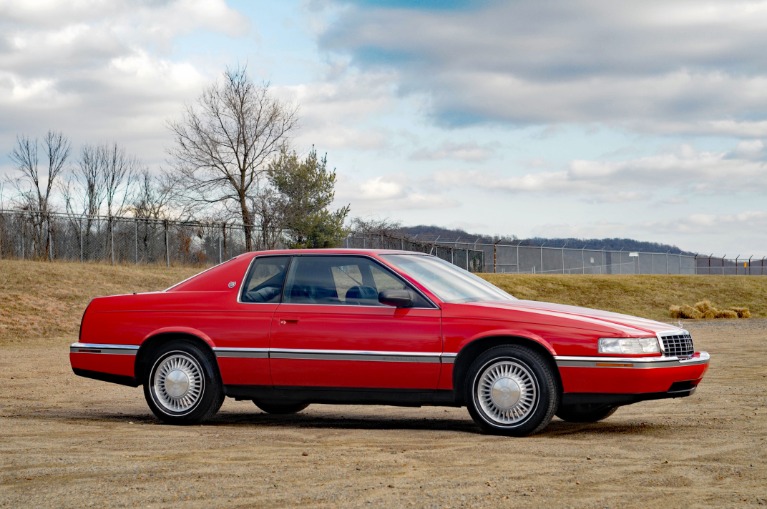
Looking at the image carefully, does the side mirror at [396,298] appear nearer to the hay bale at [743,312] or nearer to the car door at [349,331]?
the car door at [349,331]

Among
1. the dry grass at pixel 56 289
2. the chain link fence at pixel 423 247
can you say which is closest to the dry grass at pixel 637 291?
the chain link fence at pixel 423 247

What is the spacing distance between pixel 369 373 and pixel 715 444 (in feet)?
9.53

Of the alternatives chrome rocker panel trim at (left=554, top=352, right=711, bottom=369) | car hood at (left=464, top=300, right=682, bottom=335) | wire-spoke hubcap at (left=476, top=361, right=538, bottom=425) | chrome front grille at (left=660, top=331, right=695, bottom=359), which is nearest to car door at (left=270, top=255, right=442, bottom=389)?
wire-spoke hubcap at (left=476, top=361, right=538, bottom=425)

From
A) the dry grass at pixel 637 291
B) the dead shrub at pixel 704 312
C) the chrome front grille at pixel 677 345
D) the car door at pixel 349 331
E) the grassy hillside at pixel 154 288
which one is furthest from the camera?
the dry grass at pixel 637 291

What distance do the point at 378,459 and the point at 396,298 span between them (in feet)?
6.37

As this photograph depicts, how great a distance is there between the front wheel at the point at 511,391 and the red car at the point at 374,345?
0.5 inches

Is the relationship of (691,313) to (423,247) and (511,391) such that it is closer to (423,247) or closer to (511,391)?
(423,247)

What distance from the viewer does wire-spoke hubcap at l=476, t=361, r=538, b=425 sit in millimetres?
8969

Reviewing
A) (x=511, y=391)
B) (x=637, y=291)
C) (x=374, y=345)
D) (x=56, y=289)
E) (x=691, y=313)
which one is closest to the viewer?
(x=511, y=391)

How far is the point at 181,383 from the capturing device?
10.1 m

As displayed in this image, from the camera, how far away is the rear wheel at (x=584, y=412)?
33.0 ft

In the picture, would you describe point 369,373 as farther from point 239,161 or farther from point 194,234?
point 239,161

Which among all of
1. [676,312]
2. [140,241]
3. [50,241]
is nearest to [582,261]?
[676,312]

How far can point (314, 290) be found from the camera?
32.4 ft
